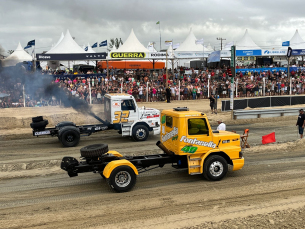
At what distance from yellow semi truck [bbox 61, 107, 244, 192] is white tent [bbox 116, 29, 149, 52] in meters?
26.2

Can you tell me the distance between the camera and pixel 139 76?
35.5m

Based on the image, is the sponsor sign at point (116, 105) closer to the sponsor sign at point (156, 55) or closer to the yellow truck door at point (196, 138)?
the yellow truck door at point (196, 138)

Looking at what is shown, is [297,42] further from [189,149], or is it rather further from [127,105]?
[189,149]

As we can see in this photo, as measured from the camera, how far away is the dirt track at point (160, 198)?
6.87 metres

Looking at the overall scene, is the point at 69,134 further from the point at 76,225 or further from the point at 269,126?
the point at 269,126

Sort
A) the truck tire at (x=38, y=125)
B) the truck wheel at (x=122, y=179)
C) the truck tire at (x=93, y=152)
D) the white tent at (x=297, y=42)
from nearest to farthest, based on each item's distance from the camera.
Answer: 1. the truck wheel at (x=122, y=179)
2. the truck tire at (x=93, y=152)
3. the truck tire at (x=38, y=125)
4. the white tent at (x=297, y=42)

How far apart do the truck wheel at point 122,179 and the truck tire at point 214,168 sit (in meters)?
2.15

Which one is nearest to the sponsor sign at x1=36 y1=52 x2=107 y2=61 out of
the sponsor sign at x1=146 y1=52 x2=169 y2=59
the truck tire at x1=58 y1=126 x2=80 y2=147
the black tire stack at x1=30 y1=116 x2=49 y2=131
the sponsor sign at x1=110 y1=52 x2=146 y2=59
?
the sponsor sign at x1=110 y1=52 x2=146 y2=59

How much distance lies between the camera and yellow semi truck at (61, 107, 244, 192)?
843 cm

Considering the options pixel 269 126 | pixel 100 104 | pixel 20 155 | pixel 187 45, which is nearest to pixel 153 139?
pixel 100 104

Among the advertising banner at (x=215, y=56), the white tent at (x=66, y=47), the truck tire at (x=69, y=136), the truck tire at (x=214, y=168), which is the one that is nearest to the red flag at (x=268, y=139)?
the truck tire at (x=214, y=168)

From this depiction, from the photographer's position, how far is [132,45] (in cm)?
3506

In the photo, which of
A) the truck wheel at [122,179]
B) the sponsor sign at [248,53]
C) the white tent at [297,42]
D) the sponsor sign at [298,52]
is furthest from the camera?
the white tent at [297,42]

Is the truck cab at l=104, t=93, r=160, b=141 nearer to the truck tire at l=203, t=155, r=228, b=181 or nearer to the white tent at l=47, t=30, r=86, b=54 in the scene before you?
the truck tire at l=203, t=155, r=228, b=181
